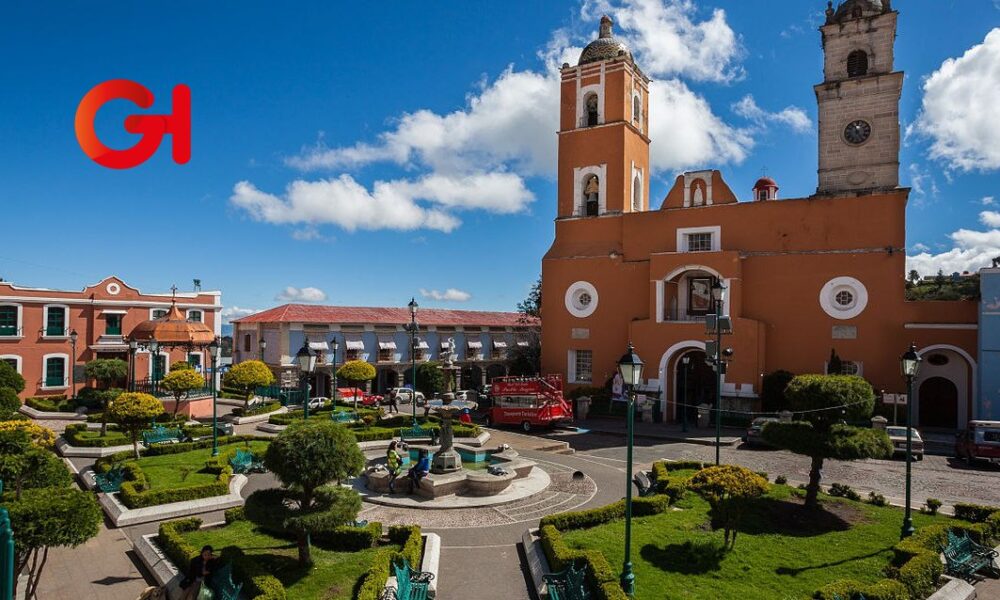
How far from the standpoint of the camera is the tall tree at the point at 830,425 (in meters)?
12.5

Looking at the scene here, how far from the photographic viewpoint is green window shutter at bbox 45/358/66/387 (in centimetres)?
3325

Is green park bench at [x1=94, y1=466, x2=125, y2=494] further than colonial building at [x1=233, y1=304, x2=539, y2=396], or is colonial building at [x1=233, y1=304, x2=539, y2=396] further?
colonial building at [x1=233, y1=304, x2=539, y2=396]

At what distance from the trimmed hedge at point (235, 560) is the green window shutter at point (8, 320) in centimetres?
2859

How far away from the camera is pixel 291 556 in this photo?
10367 mm

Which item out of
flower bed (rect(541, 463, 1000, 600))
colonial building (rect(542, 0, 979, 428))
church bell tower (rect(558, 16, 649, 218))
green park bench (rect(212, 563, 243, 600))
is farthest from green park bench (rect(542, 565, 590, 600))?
church bell tower (rect(558, 16, 649, 218))

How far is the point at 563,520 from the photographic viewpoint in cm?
1202

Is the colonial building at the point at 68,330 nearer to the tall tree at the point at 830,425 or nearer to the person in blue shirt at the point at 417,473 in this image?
the person in blue shirt at the point at 417,473

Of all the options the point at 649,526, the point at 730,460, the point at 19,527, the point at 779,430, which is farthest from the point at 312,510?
the point at 730,460

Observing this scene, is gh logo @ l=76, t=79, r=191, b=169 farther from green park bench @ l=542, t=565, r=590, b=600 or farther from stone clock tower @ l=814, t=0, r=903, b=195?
stone clock tower @ l=814, t=0, r=903, b=195

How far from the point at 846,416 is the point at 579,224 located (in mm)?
22021

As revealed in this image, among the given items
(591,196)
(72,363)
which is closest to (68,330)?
→ (72,363)

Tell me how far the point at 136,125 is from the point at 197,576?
255 inches

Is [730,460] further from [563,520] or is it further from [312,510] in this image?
[312,510]

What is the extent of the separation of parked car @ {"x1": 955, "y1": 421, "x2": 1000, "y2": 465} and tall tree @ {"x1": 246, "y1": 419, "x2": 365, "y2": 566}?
63.4ft
